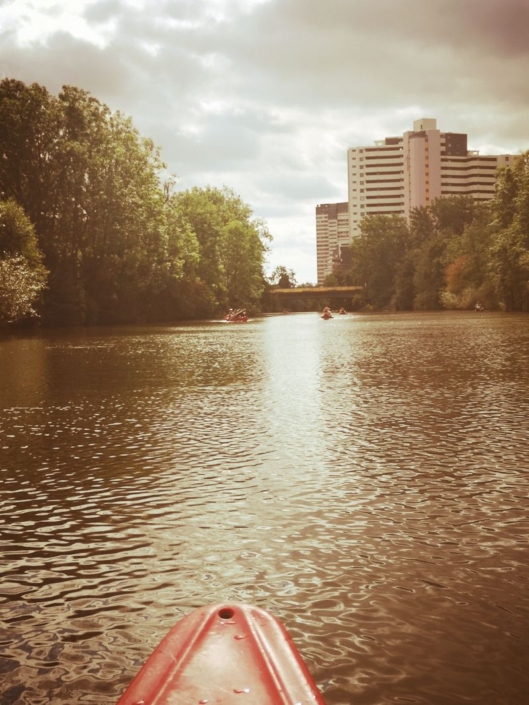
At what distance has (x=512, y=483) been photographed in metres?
6.54

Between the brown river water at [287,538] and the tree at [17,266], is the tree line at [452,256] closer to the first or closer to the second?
the tree at [17,266]

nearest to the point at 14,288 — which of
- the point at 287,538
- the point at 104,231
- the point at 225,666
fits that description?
the point at 104,231

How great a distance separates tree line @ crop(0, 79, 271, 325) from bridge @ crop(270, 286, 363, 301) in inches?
2327

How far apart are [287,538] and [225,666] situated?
2463 mm

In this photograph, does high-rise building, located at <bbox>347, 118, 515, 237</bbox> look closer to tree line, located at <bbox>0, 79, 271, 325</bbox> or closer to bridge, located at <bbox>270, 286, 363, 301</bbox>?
bridge, located at <bbox>270, 286, 363, 301</bbox>

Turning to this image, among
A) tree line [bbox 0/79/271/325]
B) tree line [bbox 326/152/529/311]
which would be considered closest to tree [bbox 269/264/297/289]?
tree line [bbox 326/152/529/311]

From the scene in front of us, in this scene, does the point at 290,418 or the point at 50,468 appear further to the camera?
the point at 290,418

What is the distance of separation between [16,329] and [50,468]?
154 ft

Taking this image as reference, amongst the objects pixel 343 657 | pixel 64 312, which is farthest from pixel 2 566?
pixel 64 312

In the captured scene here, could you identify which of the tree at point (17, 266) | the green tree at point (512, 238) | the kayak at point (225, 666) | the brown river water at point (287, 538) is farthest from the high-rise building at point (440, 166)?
the kayak at point (225, 666)

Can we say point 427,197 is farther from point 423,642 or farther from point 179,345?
point 423,642

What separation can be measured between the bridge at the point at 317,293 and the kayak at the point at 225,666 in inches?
4937

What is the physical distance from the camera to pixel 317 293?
13275 cm

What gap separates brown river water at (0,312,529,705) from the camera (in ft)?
11.0
